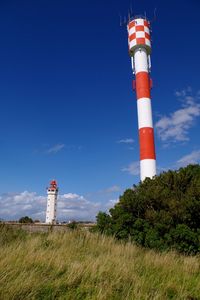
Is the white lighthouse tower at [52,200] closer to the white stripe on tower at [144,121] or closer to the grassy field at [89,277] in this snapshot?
the white stripe on tower at [144,121]

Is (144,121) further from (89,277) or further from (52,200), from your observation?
(52,200)

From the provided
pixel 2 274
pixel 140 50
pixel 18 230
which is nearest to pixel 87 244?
pixel 18 230

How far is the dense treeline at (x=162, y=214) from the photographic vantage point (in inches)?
499

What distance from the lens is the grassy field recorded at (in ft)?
19.0

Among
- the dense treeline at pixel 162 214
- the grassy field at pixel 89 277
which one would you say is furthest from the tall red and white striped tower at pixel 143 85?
the grassy field at pixel 89 277

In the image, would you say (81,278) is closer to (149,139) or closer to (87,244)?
(87,244)

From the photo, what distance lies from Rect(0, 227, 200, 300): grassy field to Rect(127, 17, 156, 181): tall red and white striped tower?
58.0 ft

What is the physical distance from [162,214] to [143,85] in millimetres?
17518

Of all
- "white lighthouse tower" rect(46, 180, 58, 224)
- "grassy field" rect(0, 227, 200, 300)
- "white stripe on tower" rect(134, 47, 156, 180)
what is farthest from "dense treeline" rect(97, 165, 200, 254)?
"white lighthouse tower" rect(46, 180, 58, 224)

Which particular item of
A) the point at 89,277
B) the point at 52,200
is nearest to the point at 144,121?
the point at 89,277

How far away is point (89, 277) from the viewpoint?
672cm

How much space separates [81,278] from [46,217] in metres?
49.0

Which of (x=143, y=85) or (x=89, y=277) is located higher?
(x=143, y=85)

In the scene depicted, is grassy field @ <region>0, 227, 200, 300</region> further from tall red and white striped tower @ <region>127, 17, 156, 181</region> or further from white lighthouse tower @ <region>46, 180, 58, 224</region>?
white lighthouse tower @ <region>46, 180, 58, 224</region>
